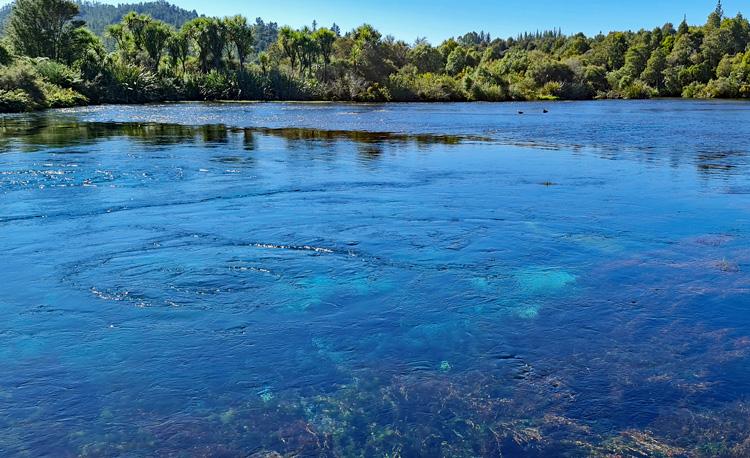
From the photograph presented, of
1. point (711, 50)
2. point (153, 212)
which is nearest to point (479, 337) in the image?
point (153, 212)

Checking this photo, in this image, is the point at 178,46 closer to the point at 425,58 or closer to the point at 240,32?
the point at 240,32

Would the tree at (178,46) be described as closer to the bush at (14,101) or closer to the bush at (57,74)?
the bush at (57,74)

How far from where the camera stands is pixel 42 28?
282 ft

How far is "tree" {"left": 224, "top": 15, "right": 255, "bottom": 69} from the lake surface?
3330 inches

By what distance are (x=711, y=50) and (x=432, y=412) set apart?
13520 cm

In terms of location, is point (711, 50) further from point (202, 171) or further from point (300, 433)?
point (300, 433)

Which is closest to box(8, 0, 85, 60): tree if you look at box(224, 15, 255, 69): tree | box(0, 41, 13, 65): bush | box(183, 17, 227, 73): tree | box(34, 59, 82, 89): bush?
box(34, 59, 82, 89): bush

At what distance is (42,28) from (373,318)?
308ft

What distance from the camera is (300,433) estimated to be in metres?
6.07

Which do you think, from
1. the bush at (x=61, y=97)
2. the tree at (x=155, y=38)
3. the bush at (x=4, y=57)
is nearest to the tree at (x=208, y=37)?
the tree at (x=155, y=38)

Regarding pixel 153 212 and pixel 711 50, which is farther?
pixel 711 50

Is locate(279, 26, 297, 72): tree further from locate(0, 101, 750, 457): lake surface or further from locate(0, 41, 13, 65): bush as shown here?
locate(0, 101, 750, 457): lake surface

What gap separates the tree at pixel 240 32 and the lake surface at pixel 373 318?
278 ft

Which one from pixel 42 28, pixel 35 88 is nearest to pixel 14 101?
pixel 35 88
